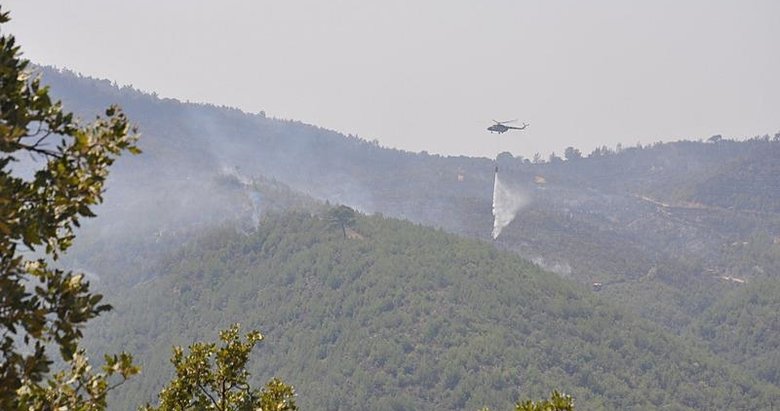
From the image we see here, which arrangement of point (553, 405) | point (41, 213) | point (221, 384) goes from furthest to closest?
point (221, 384), point (553, 405), point (41, 213)

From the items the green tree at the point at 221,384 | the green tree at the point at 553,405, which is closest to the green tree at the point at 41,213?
the green tree at the point at 553,405

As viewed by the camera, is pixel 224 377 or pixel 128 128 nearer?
pixel 128 128

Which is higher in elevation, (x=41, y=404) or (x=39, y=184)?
(x=39, y=184)

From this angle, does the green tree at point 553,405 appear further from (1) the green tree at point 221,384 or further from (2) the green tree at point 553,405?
(1) the green tree at point 221,384

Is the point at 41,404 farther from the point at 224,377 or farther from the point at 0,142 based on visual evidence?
the point at 224,377

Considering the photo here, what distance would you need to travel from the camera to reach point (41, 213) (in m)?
12.3

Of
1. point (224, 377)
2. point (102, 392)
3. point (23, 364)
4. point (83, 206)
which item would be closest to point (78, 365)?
point (102, 392)

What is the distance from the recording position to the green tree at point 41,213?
11.8 m

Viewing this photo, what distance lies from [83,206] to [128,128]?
123cm

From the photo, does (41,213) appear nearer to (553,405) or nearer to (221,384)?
(553,405)

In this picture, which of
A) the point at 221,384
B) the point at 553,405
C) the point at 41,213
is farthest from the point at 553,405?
the point at 41,213

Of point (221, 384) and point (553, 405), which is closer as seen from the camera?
point (553, 405)

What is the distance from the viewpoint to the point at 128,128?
42.3ft

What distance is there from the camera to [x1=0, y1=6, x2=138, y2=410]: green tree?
1180cm
